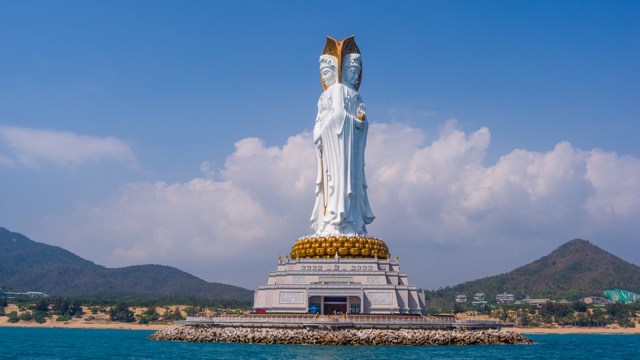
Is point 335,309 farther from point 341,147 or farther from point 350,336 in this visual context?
point 341,147

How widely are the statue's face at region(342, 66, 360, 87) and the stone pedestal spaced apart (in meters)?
11.4

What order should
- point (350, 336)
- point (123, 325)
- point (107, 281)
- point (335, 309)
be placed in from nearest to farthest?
point (350, 336) → point (335, 309) → point (123, 325) → point (107, 281)

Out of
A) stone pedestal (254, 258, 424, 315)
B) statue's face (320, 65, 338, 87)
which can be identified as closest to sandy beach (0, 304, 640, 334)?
stone pedestal (254, 258, 424, 315)

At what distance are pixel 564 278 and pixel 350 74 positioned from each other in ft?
275

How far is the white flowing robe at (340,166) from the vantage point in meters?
44.3

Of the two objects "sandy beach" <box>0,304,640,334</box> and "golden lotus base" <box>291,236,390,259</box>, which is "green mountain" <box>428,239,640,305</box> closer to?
"sandy beach" <box>0,304,640,334</box>

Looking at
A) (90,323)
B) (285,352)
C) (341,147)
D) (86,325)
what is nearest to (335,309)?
(341,147)

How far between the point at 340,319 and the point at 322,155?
43.6 ft

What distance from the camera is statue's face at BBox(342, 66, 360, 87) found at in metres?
46.4

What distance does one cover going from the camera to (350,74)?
152 feet

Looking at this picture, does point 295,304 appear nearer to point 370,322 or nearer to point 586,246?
point 370,322

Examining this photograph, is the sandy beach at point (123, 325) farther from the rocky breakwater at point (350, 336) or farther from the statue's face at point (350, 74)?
the rocky breakwater at point (350, 336)

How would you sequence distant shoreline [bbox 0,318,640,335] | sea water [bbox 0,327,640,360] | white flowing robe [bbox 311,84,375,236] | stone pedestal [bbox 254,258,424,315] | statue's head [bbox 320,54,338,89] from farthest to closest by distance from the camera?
distant shoreline [bbox 0,318,640,335] → statue's head [bbox 320,54,338,89] → white flowing robe [bbox 311,84,375,236] → stone pedestal [bbox 254,258,424,315] → sea water [bbox 0,327,640,360]

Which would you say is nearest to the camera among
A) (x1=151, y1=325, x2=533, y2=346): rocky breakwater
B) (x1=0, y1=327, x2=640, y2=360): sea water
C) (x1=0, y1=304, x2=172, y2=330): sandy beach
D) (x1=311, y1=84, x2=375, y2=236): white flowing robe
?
(x1=0, y1=327, x2=640, y2=360): sea water
